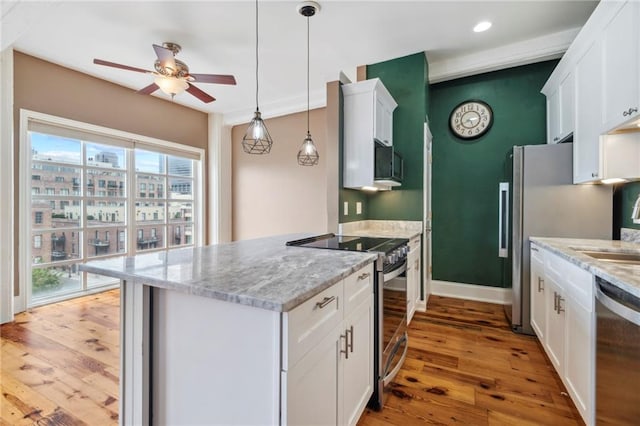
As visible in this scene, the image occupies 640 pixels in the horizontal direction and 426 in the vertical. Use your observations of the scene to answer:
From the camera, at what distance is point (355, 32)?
117 inches

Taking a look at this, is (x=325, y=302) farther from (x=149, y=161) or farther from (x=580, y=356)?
(x=149, y=161)

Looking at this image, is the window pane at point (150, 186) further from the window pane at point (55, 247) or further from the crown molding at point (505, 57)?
the crown molding at point (505, 57)

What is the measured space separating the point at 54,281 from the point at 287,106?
4022mm

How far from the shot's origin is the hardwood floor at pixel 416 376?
169 cm

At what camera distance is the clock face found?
3635 mm

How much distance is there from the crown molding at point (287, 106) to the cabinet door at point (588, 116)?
3056 mm

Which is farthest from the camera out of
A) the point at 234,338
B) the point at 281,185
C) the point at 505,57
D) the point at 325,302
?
the point at 281,185

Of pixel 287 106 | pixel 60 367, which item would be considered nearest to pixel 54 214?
pixel 60 367

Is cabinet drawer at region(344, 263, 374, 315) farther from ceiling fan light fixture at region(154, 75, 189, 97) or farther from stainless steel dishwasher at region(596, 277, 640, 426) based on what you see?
ceiling fan light fixture at region(154, 75, 189, 97)

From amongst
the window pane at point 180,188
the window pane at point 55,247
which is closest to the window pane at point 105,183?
the window pane at point 55,247

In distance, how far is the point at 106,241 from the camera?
4168mm

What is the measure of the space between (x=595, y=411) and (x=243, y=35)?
3897 mm

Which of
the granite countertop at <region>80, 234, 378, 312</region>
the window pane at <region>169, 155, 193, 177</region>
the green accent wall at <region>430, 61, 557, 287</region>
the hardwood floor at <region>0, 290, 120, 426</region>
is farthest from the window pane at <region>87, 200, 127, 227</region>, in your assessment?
the green accent wall at <region>430, 61, 557, 287</region>

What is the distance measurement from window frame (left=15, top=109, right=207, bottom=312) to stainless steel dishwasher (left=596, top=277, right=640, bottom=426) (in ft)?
16.5
